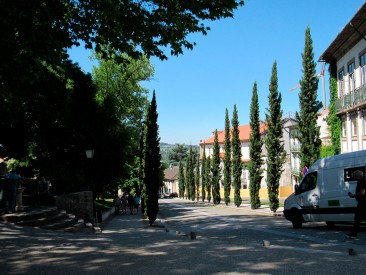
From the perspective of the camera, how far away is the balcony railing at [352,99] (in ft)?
90.8

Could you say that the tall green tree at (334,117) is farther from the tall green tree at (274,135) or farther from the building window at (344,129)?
the tall green tree at (274,135)

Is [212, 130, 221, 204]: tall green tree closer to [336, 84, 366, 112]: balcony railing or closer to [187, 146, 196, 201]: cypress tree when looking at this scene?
[187, 146, 196, 201]: cypress tree

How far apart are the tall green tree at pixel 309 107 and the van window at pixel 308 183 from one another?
12.3m

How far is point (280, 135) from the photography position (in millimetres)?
31953

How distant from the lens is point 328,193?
15.3 meters

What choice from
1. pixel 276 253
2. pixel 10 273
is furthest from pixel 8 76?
pixel 276 253

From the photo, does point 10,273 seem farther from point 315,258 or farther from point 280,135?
point 280,135

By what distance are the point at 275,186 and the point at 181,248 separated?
23.6 metres

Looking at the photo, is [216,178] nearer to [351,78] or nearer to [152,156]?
[351,78]

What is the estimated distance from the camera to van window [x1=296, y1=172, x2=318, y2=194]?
16172mm

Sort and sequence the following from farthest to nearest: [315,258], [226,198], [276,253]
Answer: [226,198], [276,253], [315,258]

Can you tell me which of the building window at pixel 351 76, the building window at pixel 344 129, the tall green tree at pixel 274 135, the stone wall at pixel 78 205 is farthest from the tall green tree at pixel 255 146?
the stone wall at pixel 78 205

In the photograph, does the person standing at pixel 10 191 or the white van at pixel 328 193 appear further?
the person standing at pixel 10 191

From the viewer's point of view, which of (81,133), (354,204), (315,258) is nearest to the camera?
(315,258)
